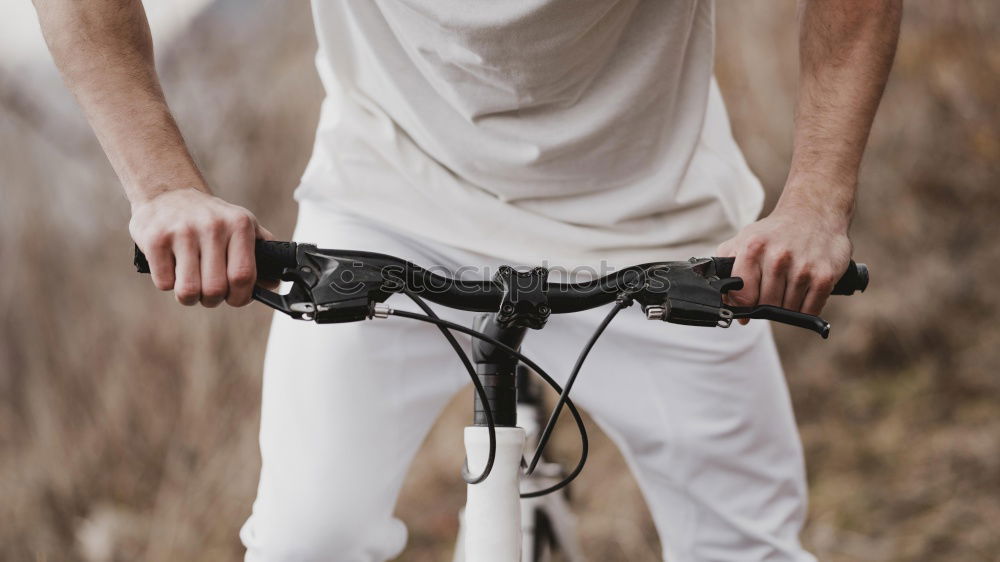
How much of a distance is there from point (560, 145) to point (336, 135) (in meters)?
0.40

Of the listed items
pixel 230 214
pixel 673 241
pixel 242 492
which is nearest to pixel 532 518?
pixel 673 241

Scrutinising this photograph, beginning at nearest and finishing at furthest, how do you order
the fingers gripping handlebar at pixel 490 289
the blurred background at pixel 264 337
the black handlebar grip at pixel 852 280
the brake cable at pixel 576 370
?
1. the fingers gripping handlebar at pixel 490 289
2. the brake cable at pixel 576 370
3. the black handlebar grip at pixel 852 280
4. the blurred background at pixel 264 337

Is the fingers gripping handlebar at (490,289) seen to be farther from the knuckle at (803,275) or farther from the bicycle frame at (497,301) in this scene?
the knuckle at (803,275)

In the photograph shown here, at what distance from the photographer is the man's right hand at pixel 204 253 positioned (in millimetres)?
1086

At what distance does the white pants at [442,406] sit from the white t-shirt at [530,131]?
0.08 m

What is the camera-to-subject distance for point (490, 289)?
3.71 ft

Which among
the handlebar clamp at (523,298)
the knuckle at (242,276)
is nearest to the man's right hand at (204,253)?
the knuckle at (242,276)

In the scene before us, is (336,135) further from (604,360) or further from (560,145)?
(604,360)

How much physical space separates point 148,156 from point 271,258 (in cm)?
29

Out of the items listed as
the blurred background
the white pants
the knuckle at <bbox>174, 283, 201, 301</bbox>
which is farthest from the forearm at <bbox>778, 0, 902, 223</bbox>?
the blurred background

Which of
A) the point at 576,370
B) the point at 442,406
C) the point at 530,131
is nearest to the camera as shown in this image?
the point at 576,370

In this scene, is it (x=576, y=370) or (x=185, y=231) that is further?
(x=576, y=370)

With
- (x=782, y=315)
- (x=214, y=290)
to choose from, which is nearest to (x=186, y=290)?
(x=214, y=290)

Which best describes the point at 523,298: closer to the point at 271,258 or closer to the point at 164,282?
the point at 271,258
